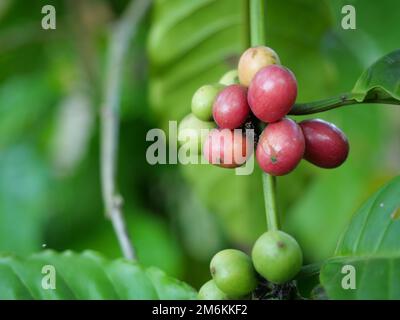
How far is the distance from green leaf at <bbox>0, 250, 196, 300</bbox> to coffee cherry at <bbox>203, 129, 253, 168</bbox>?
0.18 m

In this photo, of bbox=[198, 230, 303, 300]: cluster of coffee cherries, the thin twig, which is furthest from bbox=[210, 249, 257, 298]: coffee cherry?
the thin twig

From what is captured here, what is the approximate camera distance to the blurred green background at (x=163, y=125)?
5.02 ft

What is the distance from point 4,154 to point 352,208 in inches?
37.9

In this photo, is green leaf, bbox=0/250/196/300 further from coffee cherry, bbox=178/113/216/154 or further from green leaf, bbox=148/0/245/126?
green leaf, bbox=148/0/245/126

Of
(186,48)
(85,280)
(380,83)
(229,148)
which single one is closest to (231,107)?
(229,148)

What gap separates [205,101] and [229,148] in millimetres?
67

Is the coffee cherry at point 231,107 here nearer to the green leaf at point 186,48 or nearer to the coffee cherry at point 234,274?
the coffee cherry at point 234,274

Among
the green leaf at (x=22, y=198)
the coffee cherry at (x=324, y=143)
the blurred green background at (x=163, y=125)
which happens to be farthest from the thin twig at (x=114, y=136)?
the green leaf at (x=22, y=198)

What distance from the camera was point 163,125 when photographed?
162cm

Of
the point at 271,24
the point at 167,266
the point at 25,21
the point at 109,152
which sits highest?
the point at 25,21

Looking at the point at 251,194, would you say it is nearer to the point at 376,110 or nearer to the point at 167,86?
the point at 167,86

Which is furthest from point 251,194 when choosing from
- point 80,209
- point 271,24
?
point 80,209

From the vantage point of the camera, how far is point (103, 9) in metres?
2.05

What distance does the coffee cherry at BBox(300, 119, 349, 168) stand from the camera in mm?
732
